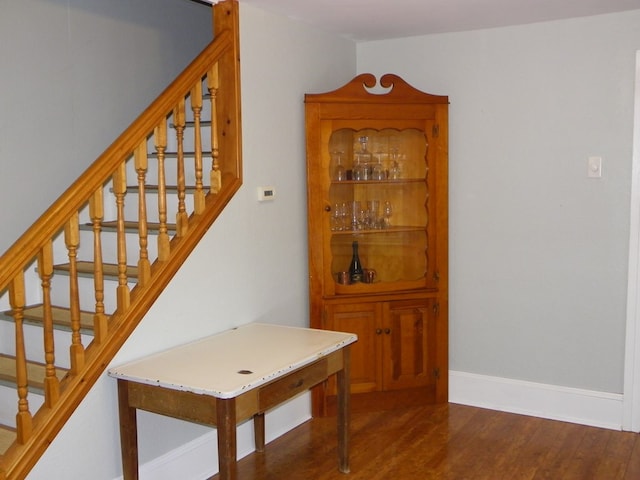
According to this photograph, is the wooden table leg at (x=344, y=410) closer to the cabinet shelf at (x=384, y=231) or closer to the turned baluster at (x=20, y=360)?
the cabinet shelf at (x=384, y=231)

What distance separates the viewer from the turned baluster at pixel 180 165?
9.62 ft

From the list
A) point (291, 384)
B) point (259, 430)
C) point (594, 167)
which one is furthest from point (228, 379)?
point (594, 167)

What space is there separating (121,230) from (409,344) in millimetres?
1998

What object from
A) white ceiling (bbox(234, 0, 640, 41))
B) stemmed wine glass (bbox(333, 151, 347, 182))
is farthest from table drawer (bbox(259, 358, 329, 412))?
white ceiling (bbox(234, 0, 640, 41))

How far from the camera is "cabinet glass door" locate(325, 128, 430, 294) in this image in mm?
3996

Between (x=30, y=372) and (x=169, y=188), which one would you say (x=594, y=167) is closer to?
(x=169, y=188)

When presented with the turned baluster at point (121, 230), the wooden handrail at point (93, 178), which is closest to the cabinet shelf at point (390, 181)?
the wooden handrail at point (93, 178)

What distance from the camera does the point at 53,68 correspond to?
3.42 meters

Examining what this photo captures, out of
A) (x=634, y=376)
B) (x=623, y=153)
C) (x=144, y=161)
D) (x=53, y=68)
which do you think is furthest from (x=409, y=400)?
(x=53, y=68)

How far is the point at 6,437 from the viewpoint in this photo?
8.48ft

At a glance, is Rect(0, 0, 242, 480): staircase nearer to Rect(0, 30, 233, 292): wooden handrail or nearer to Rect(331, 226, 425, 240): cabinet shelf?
Rect(0, 30, 233, 292): wooden handrail

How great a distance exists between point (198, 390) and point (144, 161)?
93 centimetres

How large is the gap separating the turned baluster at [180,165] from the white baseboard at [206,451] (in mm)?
986

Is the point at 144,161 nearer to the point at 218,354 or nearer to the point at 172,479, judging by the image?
the point at 218,354
